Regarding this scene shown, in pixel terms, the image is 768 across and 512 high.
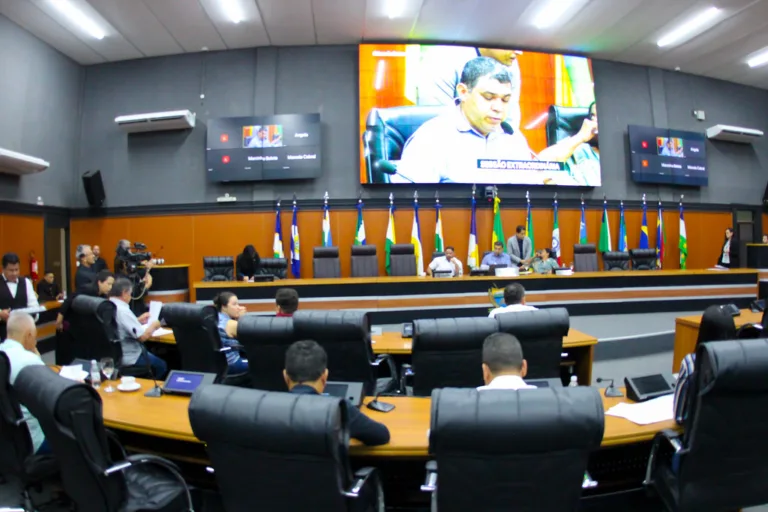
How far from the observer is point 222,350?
321 cm

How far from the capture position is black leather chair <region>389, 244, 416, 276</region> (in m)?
7.60

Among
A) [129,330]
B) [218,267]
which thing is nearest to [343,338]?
[129,330]

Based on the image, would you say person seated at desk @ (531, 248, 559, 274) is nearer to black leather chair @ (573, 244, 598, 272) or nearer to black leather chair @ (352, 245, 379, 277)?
black leather chair @ (573, 244, 598, 272)

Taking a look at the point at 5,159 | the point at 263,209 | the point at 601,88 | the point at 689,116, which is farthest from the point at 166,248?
the point at 689,116

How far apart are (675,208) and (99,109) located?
38.5 ft

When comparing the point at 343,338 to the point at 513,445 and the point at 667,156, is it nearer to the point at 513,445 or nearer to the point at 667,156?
the point at 513,445

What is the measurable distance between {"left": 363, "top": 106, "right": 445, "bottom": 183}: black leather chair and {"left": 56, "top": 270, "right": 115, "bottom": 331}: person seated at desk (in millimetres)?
4774

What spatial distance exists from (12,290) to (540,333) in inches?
220

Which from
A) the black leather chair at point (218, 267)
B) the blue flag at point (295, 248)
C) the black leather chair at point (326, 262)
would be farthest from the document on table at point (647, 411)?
the blue flag at point (295, 248)

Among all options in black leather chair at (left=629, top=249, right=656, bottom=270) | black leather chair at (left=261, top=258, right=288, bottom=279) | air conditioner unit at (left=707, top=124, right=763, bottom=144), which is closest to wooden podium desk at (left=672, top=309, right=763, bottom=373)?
black leather chair at (left=629, top=249, right=656, bottom=270)

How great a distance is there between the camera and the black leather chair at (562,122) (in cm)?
889

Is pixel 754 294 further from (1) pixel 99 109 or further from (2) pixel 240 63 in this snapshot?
(1) pixel 99 109

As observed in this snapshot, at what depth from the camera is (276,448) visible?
1362 millimetres

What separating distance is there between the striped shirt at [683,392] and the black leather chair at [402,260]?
18.7ft
